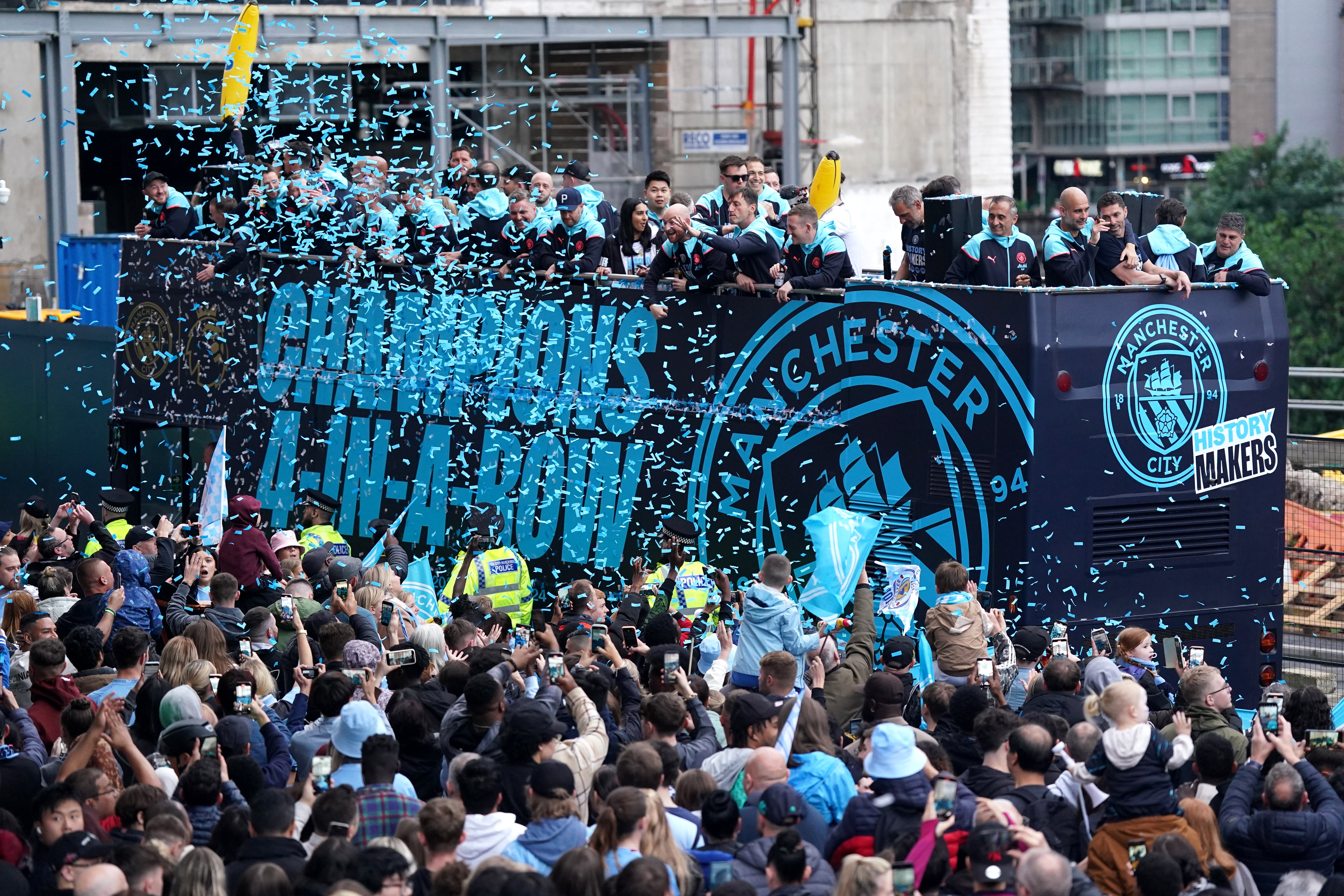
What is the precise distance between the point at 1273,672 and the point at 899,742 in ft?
18.0

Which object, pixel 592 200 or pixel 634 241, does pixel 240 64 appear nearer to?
pixel 592 200

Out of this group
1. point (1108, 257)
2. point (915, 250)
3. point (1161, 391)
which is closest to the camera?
point (1161, 391)

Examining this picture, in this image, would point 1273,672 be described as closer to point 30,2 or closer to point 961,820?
point 961,820

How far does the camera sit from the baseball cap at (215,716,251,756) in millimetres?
7145

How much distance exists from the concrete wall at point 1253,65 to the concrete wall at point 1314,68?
0.52m

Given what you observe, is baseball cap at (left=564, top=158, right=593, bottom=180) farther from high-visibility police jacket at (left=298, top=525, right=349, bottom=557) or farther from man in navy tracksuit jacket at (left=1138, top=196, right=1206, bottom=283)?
man in navy tracksuit jacket at (left=1138, top=196, right=1206, bottom=283)

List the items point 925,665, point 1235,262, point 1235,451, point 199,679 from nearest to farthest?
point 199,679 → point 925,665 → point 1235,451 → point 1235,262

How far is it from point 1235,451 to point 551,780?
611cm

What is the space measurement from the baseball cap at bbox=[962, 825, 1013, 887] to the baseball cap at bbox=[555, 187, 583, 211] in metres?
8.19

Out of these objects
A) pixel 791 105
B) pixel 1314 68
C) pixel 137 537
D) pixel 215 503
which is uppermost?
pixel 1314 68

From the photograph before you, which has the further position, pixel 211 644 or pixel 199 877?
pixel 211 644

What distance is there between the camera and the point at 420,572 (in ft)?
40.1

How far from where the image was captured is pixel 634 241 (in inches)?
527

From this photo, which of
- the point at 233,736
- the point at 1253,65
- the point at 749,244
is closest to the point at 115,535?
the point at 749,244
